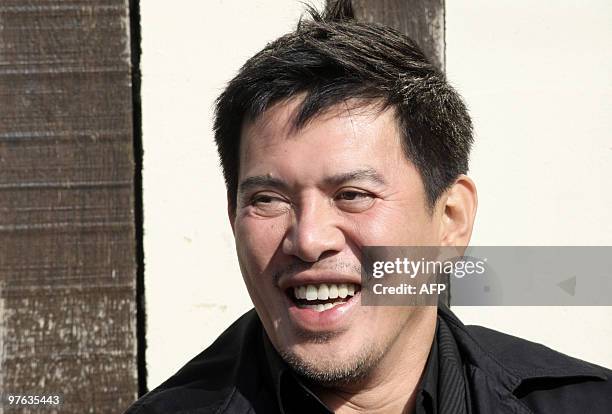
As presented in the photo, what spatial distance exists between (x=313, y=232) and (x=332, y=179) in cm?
13

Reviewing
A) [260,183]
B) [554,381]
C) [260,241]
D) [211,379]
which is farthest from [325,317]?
[554,381]

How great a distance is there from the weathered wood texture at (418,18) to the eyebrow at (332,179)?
971mm

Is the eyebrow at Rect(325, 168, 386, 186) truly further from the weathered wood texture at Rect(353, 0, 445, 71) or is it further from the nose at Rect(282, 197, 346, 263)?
the weathered wood texture at Rect(353, 0, 445, 71)

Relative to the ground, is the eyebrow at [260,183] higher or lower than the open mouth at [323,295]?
higher

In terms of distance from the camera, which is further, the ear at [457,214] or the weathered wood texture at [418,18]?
the weathered wood texture at [418,18]

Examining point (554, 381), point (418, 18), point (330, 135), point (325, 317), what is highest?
point (418, 18)

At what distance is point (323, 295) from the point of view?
197 centimetres

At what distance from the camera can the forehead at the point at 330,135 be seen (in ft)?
6.51

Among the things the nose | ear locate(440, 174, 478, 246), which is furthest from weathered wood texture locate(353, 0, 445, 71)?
the nose

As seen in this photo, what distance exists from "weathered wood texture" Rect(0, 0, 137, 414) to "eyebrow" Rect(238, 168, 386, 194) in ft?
2.95

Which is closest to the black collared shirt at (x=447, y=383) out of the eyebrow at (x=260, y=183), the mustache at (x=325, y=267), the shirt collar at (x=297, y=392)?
the shirt collar at (x=297, y=392)

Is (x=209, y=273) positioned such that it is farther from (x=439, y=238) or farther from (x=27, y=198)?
(x=439, y=238)

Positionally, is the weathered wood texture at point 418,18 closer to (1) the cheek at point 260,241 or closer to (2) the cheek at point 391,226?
(2) the cheek at point 391,226

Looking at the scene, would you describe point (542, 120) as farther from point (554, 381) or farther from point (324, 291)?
point (324, 291)
